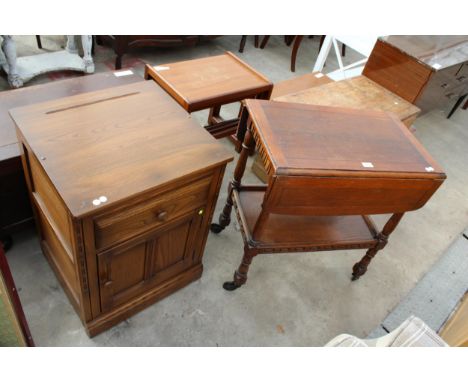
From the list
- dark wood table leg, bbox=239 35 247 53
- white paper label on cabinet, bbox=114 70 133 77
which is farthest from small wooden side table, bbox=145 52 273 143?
dark wood table leg, bbox=239 35 247 53

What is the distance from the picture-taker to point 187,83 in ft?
6.84

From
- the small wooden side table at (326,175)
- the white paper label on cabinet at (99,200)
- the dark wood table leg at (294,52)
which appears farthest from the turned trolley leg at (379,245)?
the dark wood table leg at (294,52)

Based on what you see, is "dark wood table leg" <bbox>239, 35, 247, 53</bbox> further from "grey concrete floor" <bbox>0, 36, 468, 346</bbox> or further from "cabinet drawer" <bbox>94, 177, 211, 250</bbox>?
"cabinet drawer" <bbox>94, 177, 211, 250</bbox>

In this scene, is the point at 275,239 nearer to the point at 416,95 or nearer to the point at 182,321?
the point at 182,321

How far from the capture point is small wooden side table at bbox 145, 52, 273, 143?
1.99 m

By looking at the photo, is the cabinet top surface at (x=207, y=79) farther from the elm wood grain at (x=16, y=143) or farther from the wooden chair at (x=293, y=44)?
the wooden chair at (x=293, y=44)

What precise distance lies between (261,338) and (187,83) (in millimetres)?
1359

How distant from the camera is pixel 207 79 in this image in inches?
84.7

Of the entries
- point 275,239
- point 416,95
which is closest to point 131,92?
point 275,239

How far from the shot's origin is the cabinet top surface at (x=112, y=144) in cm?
109

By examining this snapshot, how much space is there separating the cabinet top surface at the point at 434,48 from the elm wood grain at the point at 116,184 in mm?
1909

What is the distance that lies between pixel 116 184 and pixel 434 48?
258cm

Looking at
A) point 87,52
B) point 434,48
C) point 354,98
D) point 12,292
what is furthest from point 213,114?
point 12,292

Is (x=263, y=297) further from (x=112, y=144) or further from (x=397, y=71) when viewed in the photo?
(x=397, y=71)
